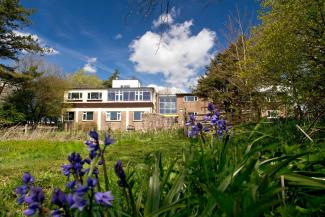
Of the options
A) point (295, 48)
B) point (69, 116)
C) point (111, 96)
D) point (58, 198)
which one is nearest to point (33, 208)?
point (58, 198)

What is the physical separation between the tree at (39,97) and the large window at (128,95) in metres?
8.42

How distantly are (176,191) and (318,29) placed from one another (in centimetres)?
1099

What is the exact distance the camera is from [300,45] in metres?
10.9

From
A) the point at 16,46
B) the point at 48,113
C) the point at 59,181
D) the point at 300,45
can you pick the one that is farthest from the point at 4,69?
the point at 59,181

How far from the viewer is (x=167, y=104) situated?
5044 centimetres

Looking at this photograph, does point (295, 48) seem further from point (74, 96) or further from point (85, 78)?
point (85, 78)

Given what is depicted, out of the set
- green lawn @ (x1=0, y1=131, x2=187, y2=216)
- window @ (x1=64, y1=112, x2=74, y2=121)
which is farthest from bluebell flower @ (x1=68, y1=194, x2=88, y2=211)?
window @ (x1=64, y1=112, x2=74, y2=121)

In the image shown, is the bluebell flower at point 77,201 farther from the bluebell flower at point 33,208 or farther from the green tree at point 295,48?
Result: the green tree at point 295,48

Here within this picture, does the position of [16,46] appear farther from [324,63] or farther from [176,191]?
[176,191]

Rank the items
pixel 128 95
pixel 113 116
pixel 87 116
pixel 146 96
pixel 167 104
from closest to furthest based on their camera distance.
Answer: pixel 146 96, pixel 113 116, pixel 87 116, pixel 128 95, pixel 167 104

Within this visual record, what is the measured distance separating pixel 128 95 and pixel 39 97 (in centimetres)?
1380

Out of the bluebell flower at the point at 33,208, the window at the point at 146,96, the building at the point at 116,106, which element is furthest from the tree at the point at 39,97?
the bluebell flower at the point at 33,208

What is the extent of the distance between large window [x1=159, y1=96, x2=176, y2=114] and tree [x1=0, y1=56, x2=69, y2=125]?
16.2 metres

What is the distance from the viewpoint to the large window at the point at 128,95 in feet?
153
